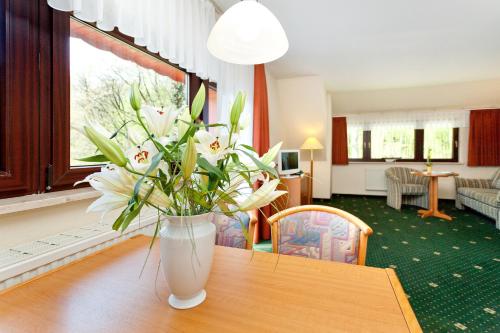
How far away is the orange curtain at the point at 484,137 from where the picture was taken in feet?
16.9

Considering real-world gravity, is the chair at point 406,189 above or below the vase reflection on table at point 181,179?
below

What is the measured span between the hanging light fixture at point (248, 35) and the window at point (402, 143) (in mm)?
5497

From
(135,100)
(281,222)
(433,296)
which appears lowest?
(433,296)

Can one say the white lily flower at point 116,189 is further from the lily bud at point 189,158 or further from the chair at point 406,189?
the chair at point 406,189

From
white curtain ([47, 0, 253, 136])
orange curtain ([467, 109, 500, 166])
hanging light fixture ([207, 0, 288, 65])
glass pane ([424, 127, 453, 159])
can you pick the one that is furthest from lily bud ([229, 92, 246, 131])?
orange curtain ([467, 109, 500, 166])

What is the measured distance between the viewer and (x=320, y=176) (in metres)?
5.61

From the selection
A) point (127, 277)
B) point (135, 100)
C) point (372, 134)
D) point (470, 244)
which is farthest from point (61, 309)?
point (372, 134)

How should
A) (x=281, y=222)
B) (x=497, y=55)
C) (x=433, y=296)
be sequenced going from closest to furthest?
(x=281, y=222) → (x=433, y=296) → (x=497, y=55)

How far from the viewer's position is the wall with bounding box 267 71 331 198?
4410 mm

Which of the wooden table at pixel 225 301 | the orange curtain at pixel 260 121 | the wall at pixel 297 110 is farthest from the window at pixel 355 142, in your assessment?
the wooden table at pixel 225 301

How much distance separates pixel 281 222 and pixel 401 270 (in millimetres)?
1836

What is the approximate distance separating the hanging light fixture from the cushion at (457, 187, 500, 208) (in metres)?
4.36

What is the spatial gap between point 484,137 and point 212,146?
6621mm

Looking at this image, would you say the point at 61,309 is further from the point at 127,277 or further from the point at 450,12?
the point at 450,12
